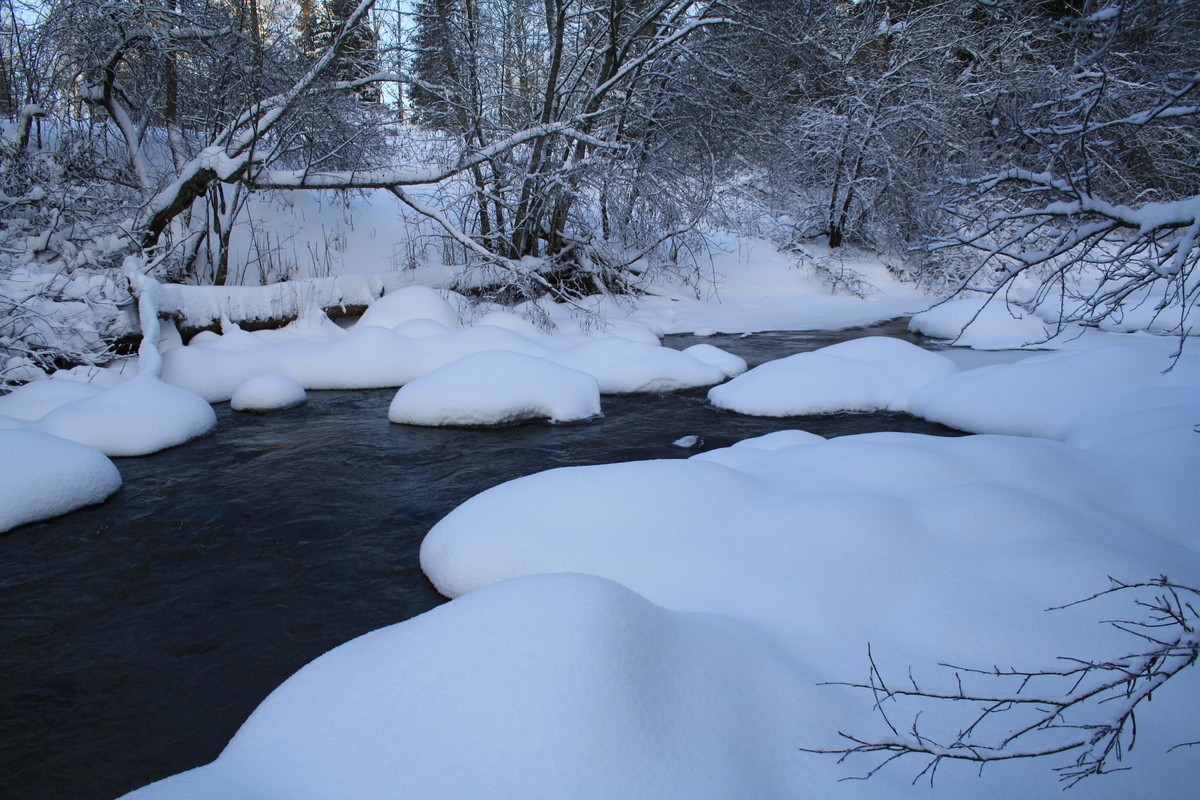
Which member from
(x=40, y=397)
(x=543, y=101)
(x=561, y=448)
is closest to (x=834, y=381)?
(x=561, y=448)

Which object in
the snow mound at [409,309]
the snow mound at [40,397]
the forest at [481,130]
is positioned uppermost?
the forest at [481,130]

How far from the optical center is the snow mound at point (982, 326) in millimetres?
9328

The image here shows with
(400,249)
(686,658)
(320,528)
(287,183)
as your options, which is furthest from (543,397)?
(400,249)

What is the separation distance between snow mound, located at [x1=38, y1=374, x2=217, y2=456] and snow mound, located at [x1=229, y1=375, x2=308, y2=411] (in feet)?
1.92

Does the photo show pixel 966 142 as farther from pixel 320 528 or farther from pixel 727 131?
pixel 320 528

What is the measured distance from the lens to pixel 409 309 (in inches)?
366

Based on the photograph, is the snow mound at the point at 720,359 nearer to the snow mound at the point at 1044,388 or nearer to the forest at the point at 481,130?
the snow mound at the point at 1044,388

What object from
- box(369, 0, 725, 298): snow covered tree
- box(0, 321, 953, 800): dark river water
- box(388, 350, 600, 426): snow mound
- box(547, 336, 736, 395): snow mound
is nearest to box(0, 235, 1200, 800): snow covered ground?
box(0, 321, 953, 800): dark river water

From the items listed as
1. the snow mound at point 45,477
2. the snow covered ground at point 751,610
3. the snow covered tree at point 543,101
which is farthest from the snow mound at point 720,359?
the snow mound at point 45,477

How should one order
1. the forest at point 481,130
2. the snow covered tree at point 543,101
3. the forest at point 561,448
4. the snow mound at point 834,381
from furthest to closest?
1. the snow covered tree at point 543,101
2. the forest at point 481,130
3. the snow mound at point 834,381
4. the forest at point 561,448

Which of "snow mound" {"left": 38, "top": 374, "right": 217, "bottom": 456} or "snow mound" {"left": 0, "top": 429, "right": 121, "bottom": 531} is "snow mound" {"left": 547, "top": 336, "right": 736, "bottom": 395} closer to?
"snow mound" {"left": 38, "top": 374, "right": 217, "bottom": 456}

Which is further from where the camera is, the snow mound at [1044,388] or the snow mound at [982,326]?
the snow mound at [982,326]

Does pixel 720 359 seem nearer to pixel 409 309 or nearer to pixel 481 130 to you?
pixel 409 309

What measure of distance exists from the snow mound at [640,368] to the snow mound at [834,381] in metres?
0.51
